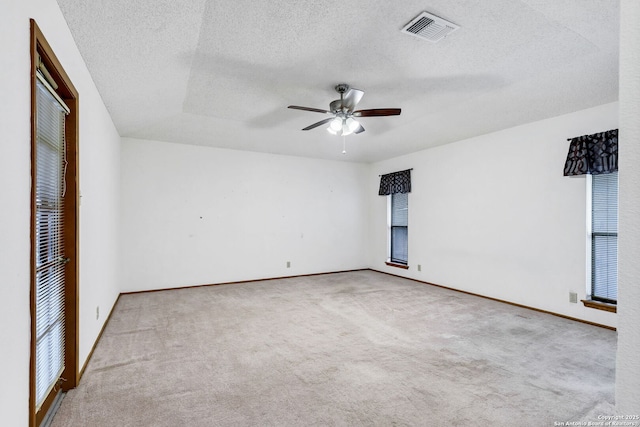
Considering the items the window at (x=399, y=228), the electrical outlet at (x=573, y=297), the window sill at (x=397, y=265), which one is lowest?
the window sill at (x=397, y=265)

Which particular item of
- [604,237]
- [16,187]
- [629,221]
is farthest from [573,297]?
[16,187]

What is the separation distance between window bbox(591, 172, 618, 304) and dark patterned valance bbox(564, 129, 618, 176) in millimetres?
203

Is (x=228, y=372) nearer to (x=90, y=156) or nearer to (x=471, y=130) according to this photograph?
(x=90, y=156)

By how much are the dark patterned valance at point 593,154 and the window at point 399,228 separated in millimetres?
2891

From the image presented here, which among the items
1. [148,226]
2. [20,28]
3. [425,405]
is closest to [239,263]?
[148,226]

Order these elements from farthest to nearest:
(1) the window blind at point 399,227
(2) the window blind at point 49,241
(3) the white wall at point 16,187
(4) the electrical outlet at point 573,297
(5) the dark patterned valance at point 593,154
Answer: (1) the window blind at point 399,227 < (4) the electrical outlet at point 573,297 < (5) the dark patterned valance at point 593,154 < (2) the window blind at point 49,241 < (3) the white wall at point 16,187

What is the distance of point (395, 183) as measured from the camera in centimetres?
650

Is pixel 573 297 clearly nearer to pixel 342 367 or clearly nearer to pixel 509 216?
pixel 509 216

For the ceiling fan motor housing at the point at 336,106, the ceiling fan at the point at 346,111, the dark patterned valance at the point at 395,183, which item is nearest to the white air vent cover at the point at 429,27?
the ceiling fan at the point at 346,111

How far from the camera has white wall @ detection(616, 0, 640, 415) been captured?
0.57 m

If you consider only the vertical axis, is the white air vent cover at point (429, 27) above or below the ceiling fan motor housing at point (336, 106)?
above

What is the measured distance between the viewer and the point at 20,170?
4.58ft

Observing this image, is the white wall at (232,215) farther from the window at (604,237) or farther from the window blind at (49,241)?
the window at (604,237)

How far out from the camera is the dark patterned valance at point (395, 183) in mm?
6211
